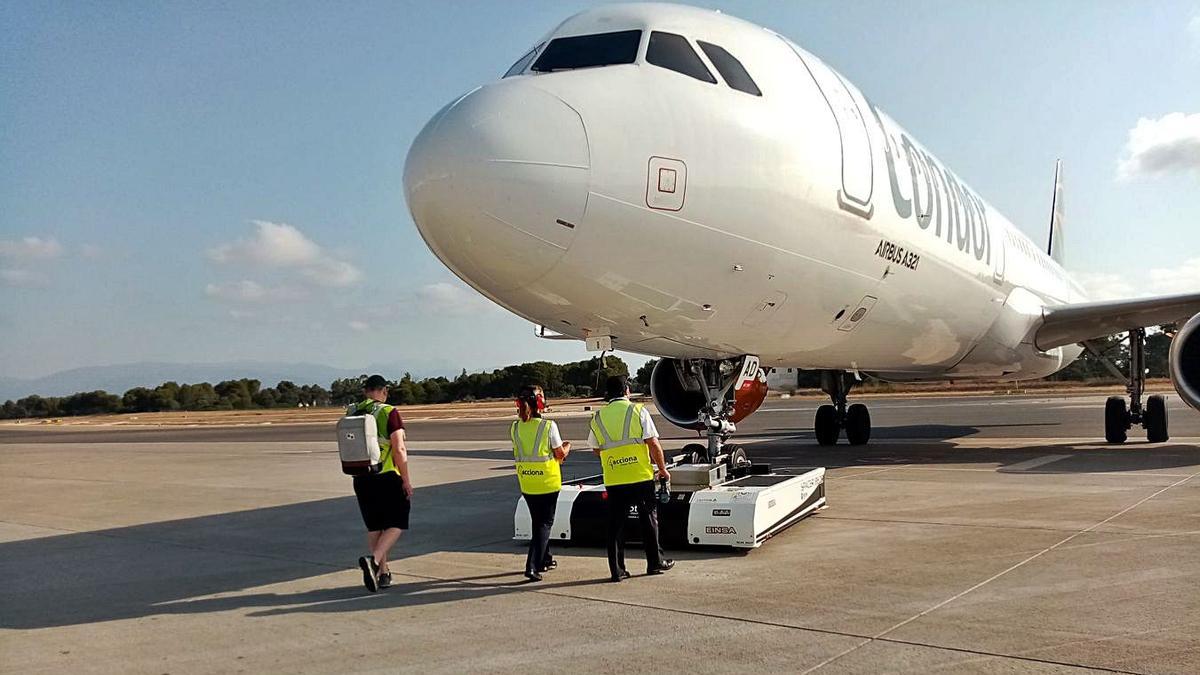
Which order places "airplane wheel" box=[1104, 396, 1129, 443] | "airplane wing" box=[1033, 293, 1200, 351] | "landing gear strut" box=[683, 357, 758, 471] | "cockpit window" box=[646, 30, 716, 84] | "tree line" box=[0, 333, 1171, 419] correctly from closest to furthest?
1. "cockpit window" box=[646, 30, 716, 84]
2. "landing gear strut" box=[683, 357, 758, 471]
3. "airplane wing" box=[1033, 293, 1200, 351]
4. "airplane wheel" box=[1104, 396, 1129, 443]
5. "tree line" box=[0, 333, 1171, 419]

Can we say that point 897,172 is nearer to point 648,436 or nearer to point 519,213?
point 648,436

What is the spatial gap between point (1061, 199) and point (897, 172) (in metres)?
24.3

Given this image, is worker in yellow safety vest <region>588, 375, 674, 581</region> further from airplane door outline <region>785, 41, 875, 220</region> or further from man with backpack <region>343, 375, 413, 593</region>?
airplane door outline <region>785, 41, 875, 220</region>

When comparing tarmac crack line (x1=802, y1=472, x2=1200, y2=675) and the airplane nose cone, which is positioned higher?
the airplane nose cone

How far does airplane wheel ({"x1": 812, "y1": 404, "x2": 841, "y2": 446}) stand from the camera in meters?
18.7

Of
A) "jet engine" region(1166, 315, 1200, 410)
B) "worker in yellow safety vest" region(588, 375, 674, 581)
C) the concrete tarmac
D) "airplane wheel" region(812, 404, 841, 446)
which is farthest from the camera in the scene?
"airplane wheel" region(812, 404, 841, 446)

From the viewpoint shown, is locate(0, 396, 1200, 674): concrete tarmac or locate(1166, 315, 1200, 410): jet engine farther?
locate(1166, 315, 1200, 410): jet engine

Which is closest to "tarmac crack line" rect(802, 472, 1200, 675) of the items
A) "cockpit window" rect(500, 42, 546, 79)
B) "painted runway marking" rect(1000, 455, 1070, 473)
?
"painted runway marking" rect(1000, 455, 1070, 473)

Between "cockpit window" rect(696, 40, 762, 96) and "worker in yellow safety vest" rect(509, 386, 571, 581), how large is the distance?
2836 millimetres

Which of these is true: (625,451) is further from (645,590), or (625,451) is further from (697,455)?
(697,455)

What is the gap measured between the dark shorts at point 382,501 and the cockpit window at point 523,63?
3177 millimetres

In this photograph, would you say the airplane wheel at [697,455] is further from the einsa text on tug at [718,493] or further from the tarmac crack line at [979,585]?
the tarmac crack line at [979,585]

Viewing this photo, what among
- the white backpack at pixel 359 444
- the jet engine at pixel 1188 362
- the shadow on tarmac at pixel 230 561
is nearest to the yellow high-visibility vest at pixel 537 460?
the shadow on tarmac at pixel 230 561

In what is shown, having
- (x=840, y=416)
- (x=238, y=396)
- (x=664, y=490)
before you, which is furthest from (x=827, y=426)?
(x=238, y=396)
